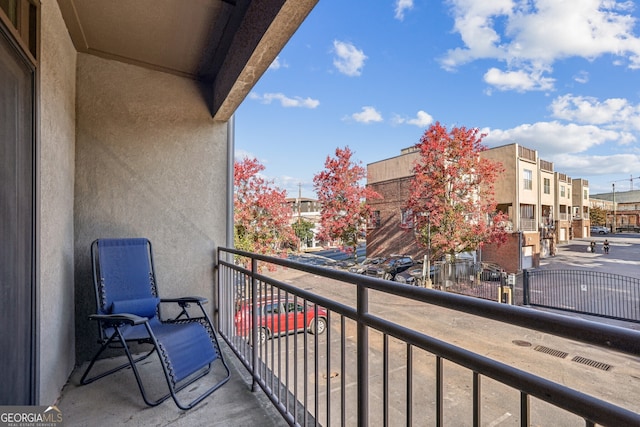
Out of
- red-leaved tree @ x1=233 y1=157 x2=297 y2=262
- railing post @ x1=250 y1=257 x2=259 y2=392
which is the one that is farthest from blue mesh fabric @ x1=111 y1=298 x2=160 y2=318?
red-leaved tree @ x1=233 y1=157 x2=297 y2=262

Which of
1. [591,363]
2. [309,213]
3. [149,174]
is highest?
[149,174]

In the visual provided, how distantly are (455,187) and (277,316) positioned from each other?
38.3 feet

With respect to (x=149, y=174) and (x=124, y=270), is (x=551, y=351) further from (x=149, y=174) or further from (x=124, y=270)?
(x=149, y=174)

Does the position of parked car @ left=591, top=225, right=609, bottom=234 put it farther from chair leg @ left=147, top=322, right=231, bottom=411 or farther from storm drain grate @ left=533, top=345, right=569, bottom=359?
chair leg @ left=147, top=322, right=231, bottom=411

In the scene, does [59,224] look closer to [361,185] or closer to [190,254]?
[190,254]

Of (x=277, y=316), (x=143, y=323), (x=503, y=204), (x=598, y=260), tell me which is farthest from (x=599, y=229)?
(x=143, y=323)

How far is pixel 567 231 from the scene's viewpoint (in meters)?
28.1

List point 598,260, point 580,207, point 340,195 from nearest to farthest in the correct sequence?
point 340,195 < point 598,260 < point 580,207

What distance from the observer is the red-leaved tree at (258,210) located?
8750mm

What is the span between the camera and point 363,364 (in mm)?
1272

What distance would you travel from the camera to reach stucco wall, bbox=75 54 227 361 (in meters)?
2.78

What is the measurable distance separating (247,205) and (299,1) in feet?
24.9

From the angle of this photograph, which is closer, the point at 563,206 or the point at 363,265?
the point at 363,265

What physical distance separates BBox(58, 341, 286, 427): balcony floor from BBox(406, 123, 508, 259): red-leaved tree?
1116 centimetres
